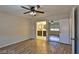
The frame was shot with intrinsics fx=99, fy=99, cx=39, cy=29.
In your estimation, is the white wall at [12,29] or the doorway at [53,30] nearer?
the white wall at [12,29]

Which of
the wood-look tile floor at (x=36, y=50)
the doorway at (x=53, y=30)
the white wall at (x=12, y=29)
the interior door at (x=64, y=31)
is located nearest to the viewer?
the wood-look tile floor at (x=36, y=50)

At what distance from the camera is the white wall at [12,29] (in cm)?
513

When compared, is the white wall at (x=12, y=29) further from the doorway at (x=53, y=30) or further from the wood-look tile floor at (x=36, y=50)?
the doorway at (x=53, y=30)

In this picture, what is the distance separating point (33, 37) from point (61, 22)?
315 cm

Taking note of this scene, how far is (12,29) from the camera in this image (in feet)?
19.5

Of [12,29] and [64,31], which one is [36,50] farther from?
[64,31]

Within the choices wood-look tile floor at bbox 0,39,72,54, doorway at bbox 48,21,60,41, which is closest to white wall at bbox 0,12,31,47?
wood-look tile floor at bbox 0,39,72,54

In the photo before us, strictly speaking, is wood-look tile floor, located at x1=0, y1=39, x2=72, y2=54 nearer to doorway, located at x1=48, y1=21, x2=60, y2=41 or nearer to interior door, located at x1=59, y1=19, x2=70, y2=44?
interior door, located at x1=59, y1=19, x2=70, y2=44

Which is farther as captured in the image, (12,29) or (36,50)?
(12,29)

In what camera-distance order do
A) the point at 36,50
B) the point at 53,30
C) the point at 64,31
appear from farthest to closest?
the point at 53,30 < the point at 64,31 < the point at 36,50

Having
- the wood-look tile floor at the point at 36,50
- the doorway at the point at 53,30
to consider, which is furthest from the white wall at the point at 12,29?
the doorway at the point at 53,30

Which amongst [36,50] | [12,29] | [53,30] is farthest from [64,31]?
[12,29]

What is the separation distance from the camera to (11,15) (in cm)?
580
